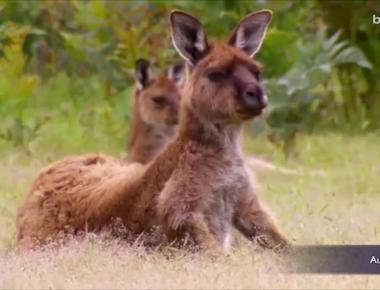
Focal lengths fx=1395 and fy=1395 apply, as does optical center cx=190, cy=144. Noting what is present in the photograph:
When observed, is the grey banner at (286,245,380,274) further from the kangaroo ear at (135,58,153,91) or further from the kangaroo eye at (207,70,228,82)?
the kangaroo ear at (135,58,153,91)

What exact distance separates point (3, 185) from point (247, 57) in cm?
367

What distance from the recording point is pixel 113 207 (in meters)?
7.87

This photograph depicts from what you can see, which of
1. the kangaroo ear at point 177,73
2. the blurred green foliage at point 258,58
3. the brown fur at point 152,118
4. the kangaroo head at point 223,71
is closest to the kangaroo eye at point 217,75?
the kangaroo head at point 223,71

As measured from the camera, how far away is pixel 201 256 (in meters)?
7.26

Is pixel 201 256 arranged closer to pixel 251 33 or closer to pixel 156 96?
pixel 251 33

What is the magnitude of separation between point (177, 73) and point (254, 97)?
A: 5.65 m

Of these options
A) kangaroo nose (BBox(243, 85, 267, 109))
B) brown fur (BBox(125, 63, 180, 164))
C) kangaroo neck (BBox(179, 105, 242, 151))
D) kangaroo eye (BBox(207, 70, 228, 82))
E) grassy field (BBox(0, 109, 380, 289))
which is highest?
kangaroo eye (BBox(207, 70, 228, 82))

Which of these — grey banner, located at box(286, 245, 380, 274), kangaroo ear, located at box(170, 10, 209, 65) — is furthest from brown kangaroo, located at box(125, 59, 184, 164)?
grey banner, located at box(286, 245, 380, 274)

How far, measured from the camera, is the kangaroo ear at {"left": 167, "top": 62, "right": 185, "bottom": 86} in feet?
43.5

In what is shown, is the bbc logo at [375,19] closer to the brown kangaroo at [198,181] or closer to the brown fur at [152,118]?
the brown fur at [152,118]

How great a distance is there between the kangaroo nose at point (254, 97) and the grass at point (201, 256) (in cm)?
77

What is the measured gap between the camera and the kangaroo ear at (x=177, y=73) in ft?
43.5

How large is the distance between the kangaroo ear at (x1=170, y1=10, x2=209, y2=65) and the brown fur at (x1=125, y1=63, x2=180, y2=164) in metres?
3.97

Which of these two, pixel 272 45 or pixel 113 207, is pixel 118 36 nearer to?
pixel 272 45
